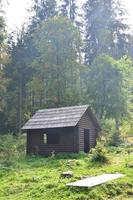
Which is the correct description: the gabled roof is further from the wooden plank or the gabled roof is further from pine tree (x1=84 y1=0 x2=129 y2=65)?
pine tree (x1=84 y1=0 x2=129 y2=65)

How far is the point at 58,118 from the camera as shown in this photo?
100.0 feet

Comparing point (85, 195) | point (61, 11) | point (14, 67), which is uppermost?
point (61, 11)

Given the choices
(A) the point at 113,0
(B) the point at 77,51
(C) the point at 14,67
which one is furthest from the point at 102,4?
(C) the point at 14,67

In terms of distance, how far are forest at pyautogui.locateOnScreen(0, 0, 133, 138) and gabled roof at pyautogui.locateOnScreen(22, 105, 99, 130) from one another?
25.4ft

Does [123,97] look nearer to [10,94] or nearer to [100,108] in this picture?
[100,108]

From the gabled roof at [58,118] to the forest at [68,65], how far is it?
775cm

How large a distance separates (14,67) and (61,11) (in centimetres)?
1114

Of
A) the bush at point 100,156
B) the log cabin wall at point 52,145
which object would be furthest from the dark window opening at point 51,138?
the bush at point 100,156

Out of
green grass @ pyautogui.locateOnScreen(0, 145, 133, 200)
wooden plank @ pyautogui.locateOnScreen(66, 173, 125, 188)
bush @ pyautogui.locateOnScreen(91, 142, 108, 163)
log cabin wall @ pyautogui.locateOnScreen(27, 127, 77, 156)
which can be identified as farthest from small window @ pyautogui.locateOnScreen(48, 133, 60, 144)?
wooden plank @ pyautogui.locateOnScreen(66, 173, 125, 188)

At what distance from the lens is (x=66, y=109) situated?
31.3 meters

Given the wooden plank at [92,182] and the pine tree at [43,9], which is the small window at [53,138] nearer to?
the wooden plank at [92,182]

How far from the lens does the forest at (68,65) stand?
137 feet

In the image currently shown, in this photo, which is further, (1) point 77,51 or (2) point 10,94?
(2) point 10,94

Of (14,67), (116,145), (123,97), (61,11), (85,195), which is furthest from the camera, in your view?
(61,11)
